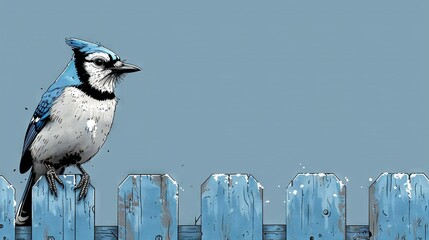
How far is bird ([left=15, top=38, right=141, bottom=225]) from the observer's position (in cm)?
651

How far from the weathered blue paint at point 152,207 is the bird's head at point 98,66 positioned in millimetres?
771

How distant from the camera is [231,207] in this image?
6.34 meters

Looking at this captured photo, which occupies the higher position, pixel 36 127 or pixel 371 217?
pixel 36 127

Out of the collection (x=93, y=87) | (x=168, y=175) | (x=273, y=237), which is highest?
(x=93, y=87)

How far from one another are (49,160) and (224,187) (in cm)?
127

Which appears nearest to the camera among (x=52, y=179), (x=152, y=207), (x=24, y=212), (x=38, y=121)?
(x=152, y=207)

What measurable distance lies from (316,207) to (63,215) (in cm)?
171

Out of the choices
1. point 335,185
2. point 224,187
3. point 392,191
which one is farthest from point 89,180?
point 392,191

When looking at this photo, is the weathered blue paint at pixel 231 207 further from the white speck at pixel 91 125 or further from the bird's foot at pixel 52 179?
the bird's foot at pixel 52 179

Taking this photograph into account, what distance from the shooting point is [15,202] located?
637 centimetres

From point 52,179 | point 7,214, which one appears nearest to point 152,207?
point 52,179

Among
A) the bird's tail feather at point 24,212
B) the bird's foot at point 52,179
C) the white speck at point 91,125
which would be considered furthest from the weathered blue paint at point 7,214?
the white speck at point 91,125

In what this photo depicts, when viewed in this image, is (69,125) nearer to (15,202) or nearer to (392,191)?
(15,202)

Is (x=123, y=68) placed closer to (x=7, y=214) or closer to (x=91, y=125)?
(x=91, y=125)
